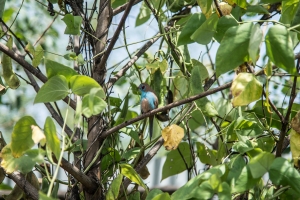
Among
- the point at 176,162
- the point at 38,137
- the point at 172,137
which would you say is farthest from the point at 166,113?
the point at 38,137

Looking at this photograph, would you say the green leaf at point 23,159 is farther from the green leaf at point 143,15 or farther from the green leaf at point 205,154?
the green leaf at point 143,15

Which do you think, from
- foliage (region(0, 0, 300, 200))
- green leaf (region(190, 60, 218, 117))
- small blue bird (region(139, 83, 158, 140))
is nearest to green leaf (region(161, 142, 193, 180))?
foliage (region(0, 0, 300, 200))

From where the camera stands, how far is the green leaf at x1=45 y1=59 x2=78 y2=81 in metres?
1.20

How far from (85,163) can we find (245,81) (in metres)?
0.57

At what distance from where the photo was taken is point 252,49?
0.93 m

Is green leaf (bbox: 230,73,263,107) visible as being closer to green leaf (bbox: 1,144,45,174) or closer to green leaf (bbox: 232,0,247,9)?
green leaf (bbox: 232,0,247,9)

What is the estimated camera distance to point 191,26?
1.21 m

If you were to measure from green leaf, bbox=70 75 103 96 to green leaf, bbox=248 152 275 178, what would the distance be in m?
0.35

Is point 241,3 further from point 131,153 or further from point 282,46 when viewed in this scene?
point 131,153

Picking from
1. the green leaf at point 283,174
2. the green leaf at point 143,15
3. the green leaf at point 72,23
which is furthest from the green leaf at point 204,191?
the green leaf at point 143,15

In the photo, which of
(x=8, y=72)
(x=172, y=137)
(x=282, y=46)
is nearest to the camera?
(x=282, y=46)

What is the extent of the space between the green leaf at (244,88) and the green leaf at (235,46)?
0.05 meters

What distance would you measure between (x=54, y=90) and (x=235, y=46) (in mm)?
398

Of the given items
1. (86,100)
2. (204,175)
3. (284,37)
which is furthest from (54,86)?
(284,37)
